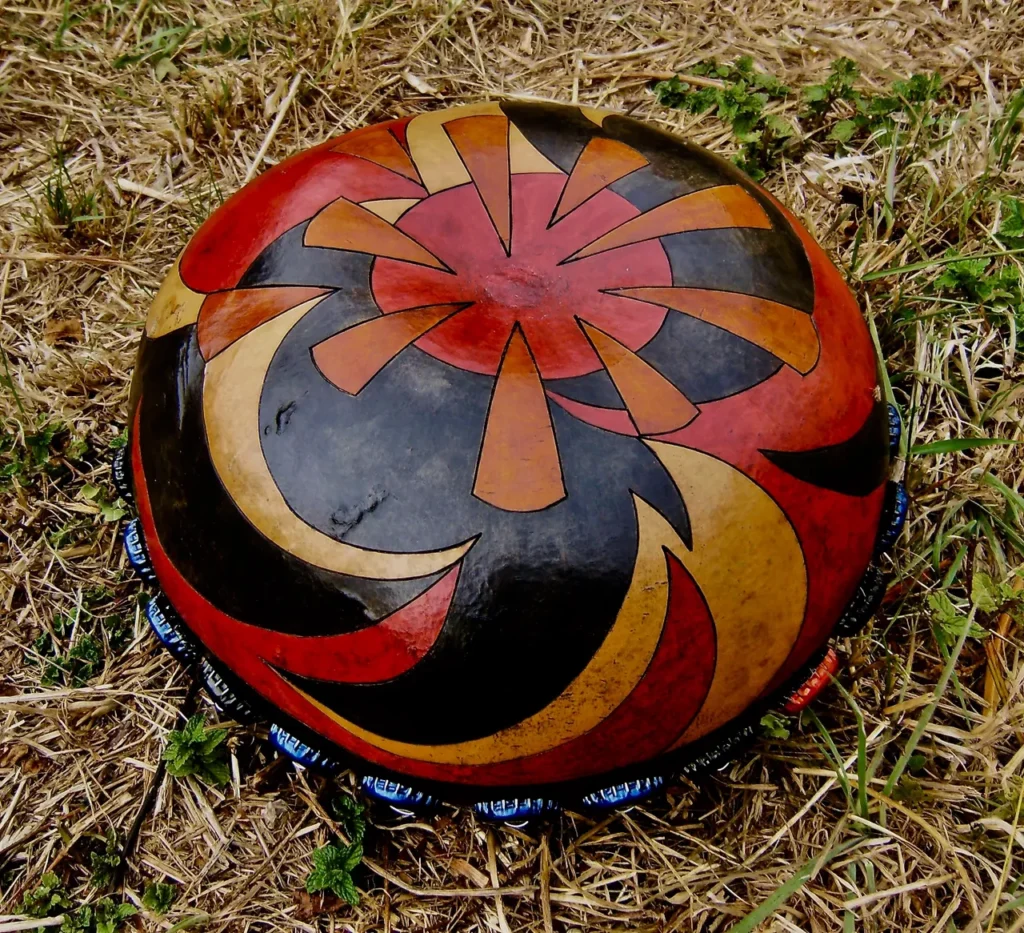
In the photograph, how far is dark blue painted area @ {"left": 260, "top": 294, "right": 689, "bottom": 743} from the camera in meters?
1.58

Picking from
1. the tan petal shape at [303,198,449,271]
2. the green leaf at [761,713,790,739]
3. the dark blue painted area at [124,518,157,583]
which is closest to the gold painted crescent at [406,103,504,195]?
the tan petal shape at [303,198,449,271]

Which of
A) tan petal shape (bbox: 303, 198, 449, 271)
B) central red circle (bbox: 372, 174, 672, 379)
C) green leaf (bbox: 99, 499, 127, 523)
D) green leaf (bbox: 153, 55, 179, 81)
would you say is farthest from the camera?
green leaf (bbox: 153, 55, 179, 81)

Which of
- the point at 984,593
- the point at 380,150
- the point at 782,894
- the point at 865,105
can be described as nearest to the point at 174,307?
the point at 380,150

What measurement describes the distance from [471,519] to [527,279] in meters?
0.51

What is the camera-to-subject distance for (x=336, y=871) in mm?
2092

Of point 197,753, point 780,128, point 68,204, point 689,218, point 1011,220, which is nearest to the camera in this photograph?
point 689,218

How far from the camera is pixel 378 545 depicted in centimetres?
160

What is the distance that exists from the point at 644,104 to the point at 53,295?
2246 mm

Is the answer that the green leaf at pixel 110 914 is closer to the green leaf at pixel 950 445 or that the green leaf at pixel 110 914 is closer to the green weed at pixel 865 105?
the green leaf at pixel 950 445

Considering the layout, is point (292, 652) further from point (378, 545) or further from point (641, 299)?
point (641, 299)

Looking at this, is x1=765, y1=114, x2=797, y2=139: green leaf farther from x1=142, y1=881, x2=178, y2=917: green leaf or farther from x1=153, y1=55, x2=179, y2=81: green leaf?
x1=142, y1=881, x2=178, y2=917: green leaf

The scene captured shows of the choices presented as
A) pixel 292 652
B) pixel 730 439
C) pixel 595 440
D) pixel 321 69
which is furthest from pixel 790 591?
pixel 321 69

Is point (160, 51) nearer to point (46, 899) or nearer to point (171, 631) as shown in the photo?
point (171, 631)

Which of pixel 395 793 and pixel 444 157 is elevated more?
pixel 444 157
